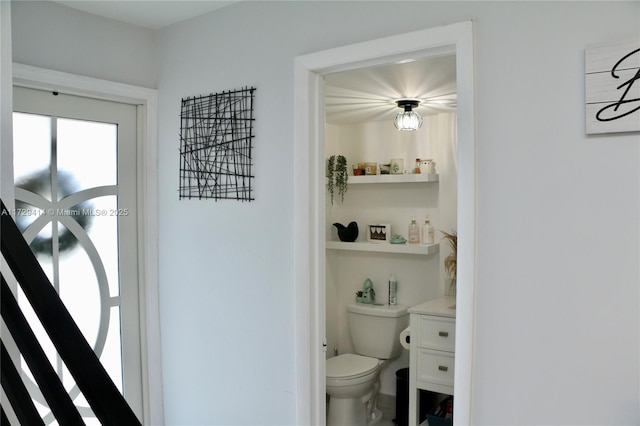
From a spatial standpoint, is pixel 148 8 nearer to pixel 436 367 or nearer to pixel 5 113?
pixel 5 113

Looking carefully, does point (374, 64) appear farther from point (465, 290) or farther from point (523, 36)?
point (465, 290)

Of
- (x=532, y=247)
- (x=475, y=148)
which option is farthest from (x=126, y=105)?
(x=532, y=247)

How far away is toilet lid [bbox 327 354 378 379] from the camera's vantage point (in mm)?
3223

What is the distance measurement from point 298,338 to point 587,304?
1126mm

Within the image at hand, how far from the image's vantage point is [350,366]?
11.0ft

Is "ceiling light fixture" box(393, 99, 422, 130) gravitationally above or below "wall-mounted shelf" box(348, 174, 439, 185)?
above

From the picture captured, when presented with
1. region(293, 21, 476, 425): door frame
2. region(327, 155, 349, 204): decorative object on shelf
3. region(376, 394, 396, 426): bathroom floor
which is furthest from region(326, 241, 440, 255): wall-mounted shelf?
region(293, 21, 476, 425): door frame

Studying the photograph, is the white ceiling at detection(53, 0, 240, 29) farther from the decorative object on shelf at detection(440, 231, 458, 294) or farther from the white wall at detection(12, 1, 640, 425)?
the decorative object on shelf at detection(440, 231, 458, 294)

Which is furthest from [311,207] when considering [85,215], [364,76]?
[85,215]

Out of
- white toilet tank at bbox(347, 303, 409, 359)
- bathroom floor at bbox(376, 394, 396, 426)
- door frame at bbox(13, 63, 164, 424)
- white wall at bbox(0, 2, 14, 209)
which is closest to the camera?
white wall at bbox(0, 2, 14, 209)

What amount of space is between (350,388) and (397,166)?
5.01 ft

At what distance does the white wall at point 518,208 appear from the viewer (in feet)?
4.94

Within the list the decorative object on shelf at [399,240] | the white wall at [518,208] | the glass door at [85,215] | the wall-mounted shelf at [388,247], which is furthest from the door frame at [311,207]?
the decorative object on shelf at [399,240]

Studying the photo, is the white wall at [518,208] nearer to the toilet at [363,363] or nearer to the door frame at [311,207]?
the door frame at [311,207]
